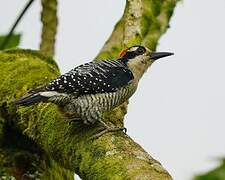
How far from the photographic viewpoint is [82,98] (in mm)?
3053

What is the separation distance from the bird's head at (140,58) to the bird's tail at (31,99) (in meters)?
0.66

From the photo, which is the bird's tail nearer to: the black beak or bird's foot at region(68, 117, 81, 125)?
bird's foot at region(68, 117, 81, 125)

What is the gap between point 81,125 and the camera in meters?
2.91

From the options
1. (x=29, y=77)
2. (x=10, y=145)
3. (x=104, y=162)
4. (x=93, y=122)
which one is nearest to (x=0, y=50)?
(x=29, y=77)

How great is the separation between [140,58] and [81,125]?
2.20 feet

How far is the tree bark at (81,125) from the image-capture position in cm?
212

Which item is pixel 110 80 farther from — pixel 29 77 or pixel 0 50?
pixel 0 50

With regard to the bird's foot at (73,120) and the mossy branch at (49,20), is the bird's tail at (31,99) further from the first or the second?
the mossy branch at (49,20)

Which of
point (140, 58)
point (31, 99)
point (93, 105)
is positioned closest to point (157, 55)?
point (140, 58)

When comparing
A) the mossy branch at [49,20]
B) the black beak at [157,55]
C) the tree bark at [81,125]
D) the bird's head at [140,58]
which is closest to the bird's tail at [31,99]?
the tree bark at [81,125]

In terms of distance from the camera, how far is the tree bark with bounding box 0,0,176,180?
2125 mm

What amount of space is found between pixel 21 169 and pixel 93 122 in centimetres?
42

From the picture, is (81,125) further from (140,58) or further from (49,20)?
(49,20)

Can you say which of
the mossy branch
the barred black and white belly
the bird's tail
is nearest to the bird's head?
the barred black and white belly
